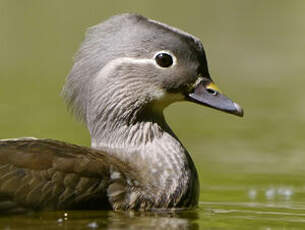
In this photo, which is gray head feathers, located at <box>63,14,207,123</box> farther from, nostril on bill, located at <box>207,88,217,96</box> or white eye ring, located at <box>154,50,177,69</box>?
nostril on bill, located at <box>207,88,217,96</box>

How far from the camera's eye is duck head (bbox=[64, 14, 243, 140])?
9297mm

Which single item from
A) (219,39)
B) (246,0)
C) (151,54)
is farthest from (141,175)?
(246,0)

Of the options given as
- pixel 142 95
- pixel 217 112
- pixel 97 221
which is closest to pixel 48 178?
pixel 97 221

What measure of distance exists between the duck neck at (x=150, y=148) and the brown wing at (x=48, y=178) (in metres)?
0.62

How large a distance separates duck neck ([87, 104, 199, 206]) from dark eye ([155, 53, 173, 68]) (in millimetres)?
451

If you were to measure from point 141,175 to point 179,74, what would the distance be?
114 centimetres

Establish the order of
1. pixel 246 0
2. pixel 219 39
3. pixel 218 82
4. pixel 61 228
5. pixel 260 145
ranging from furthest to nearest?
pixel 246 0
pixel 219 39
pixel 218 82
pixel 260 145
pixel 61 228

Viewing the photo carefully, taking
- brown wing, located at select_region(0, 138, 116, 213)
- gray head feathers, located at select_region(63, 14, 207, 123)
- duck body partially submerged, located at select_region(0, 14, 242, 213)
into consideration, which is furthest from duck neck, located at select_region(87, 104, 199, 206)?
brown wing, located at select_region(0, 138, 116, 213)

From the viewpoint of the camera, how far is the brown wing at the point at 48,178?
811cm

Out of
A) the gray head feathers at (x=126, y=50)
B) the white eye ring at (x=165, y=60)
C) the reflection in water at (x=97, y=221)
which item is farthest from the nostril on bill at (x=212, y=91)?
the reflection in water at (x=97, y=221)

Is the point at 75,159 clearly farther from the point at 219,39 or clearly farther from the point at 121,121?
the point at 219,39

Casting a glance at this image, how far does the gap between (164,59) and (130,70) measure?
1.10 feet

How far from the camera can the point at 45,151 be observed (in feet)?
27.7

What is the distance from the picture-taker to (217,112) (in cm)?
1656
